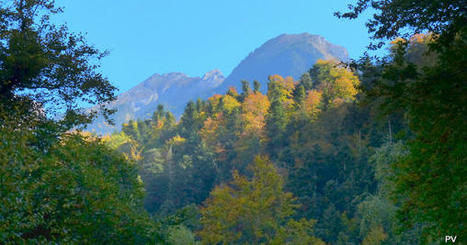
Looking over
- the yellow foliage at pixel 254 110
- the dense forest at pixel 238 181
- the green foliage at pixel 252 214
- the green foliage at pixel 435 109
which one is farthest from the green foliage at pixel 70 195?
the yellow foliage at pixel 254 110

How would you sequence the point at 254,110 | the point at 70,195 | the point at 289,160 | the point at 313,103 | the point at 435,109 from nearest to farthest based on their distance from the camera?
the point at 435,109
the point at 70,195
the point at 289,160
the point at 313,103
the point at 254,110

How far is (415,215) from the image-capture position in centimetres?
1162

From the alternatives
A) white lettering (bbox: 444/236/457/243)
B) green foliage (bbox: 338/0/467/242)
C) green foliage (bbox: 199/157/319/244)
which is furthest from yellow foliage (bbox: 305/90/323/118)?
white lettering (bbox: 444/236/457/243)

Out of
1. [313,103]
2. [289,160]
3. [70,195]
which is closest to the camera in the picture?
[70,195]

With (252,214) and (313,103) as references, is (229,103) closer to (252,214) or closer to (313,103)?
(313,103)

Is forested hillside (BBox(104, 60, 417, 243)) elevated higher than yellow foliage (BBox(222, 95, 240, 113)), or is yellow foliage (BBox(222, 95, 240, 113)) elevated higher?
yellow foliage (BBox(222, 95, 240, 113))

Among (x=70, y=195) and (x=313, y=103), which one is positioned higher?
(x=313, y=103)

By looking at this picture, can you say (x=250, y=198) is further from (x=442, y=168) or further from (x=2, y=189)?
(x=2, y=189)

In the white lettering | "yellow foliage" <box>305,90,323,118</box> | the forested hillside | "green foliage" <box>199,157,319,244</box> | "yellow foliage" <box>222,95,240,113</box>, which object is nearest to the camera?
the white lettering

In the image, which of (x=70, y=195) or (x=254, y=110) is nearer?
(x=70, y=195)

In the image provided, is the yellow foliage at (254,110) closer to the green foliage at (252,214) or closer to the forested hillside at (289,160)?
the forested hillside at (289,160)

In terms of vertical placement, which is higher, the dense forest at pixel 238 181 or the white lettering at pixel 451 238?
the dense forest at pixel 238 181

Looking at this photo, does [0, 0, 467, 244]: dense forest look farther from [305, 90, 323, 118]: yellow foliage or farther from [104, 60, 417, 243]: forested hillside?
[305, 90, 323, 118]: yellow foliage

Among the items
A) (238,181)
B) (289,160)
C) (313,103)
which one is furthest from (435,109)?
(313,103)
